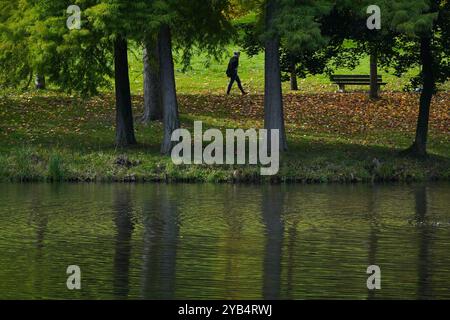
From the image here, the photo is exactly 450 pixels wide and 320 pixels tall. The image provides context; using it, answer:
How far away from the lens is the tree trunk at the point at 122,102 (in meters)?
36.8

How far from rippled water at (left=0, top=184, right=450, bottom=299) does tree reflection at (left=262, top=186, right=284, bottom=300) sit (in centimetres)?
4

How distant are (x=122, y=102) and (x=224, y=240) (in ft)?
49.2

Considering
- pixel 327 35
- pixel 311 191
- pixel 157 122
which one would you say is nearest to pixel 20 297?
pixel 311 191

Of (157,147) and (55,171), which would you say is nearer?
(55,171)

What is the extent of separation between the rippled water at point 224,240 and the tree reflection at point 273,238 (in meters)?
0.04

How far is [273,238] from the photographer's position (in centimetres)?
2334

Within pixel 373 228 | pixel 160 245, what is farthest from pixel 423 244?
pixel 160 245

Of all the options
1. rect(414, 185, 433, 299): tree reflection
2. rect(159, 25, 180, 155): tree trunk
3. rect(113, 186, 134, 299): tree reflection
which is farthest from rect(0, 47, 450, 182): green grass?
rect(414, 185, 433, 299): tree reflection

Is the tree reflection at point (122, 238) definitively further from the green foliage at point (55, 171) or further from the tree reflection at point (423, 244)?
the tree reflection at point (423, 244)

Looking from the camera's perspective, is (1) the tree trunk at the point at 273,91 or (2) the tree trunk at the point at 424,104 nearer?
(1) the tree trunk at the point at 273,91

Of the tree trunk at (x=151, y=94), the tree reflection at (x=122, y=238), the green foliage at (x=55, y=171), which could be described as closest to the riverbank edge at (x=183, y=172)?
the green foliage at (x=55, y=171)

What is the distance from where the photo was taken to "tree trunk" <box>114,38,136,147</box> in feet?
121

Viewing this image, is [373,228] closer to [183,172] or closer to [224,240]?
[224,240]
